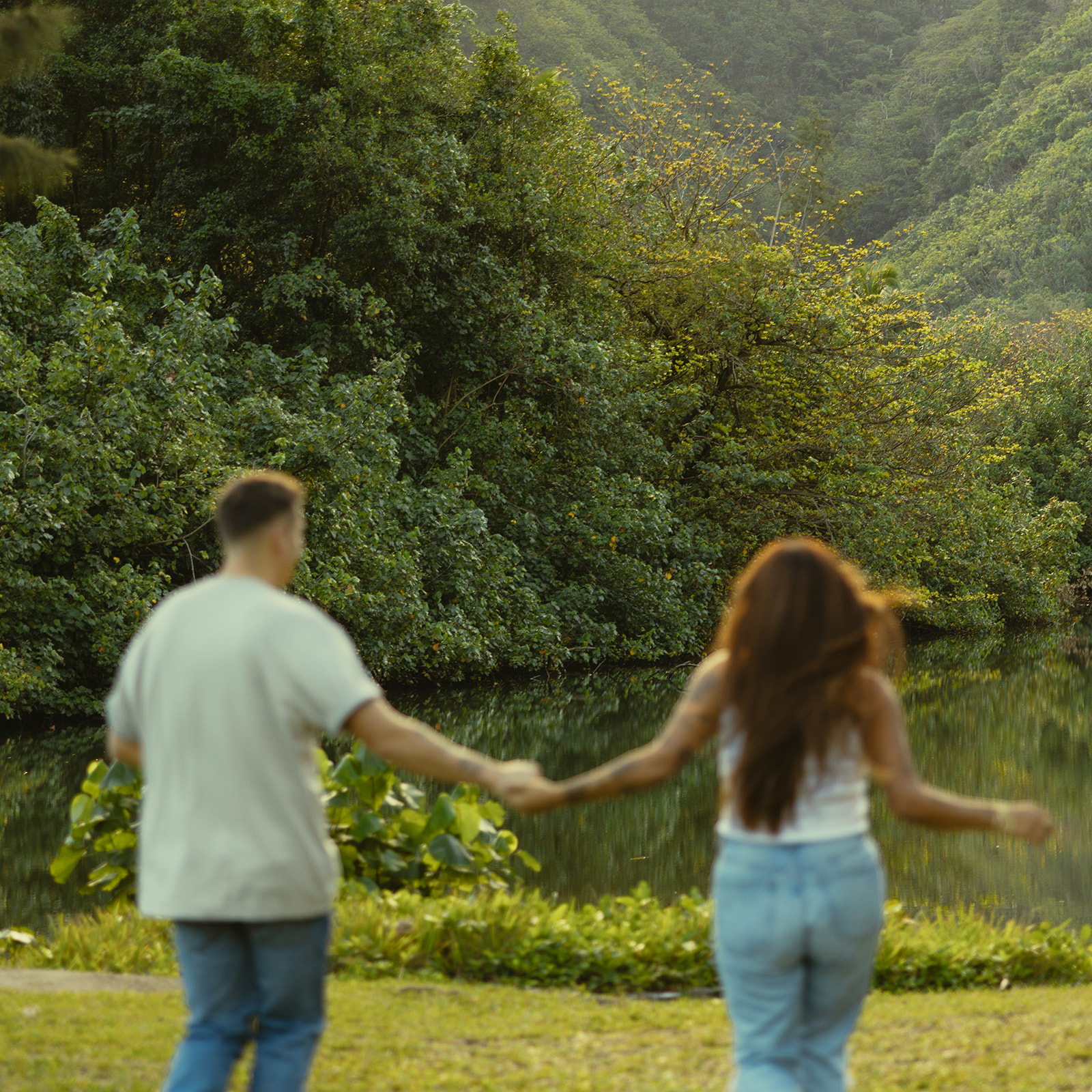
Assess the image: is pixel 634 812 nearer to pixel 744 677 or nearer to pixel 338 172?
pixel 744 677

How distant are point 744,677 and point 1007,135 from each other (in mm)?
102280

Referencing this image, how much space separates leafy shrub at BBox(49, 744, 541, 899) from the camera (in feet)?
21.1

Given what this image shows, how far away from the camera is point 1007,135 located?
95500 millimetres

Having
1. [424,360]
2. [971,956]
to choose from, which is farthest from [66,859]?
Result: [424,360]

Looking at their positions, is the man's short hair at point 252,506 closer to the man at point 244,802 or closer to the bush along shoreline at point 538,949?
the man at point 244,802

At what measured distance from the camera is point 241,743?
2869 mm

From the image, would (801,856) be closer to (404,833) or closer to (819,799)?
(819,799)

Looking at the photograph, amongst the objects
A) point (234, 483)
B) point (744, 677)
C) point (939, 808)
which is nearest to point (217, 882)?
point (234, 483)

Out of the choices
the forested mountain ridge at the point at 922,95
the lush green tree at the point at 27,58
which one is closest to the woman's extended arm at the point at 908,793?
the lush green tree at the point at 27,58

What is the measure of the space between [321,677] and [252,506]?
0.44m

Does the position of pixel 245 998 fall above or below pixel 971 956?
→ above

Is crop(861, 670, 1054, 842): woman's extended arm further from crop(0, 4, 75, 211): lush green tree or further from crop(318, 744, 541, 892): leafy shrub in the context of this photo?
crop(0, 4, 75, 211): lush green tree

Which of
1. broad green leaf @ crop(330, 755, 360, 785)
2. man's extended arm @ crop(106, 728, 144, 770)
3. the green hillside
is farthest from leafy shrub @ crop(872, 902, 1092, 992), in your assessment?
the green hillside

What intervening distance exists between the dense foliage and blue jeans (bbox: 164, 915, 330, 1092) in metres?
11.4
